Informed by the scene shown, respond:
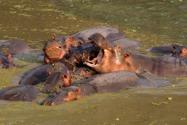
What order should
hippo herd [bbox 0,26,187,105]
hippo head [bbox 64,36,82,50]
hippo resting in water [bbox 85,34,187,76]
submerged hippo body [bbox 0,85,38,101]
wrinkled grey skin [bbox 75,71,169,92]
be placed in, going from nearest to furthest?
submerged hippo body [bbox 0,85,38,101] < hippo herd [bbox 0,26,187,105] < wrinkled grey skin [bbox 75,71,169,92] < hippo resting in water [bbox 85,34,187,76] < hippo head [bbox 64,36,82,50]

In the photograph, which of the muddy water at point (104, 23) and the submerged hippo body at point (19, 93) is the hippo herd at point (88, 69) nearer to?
the submerged hippo body at point (19, 93)

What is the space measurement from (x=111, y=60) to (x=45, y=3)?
6.96m

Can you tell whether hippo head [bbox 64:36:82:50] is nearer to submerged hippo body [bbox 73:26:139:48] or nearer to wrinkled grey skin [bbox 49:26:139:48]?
wrinkled grey skin [bbox 49:26:139:48]

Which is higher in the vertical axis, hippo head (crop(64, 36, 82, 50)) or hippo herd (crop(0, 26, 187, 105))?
hippo head (crop(64, 36, 82, 50))

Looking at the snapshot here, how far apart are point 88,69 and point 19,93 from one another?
1.31 m

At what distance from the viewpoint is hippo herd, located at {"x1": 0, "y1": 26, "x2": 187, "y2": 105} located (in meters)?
7.28

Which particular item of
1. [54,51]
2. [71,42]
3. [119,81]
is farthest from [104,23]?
[119,81]

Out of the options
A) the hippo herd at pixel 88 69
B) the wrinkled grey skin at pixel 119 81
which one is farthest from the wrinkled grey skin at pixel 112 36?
the wrinkled grey skin at pixel 119 81

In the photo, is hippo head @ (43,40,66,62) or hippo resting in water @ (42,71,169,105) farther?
hippo head @ (43,40,66,62)

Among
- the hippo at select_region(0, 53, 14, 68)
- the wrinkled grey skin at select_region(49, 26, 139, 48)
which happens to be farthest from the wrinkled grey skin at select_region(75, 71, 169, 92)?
the wrinkled grey skin at select_region(49, 26, 139, 48)

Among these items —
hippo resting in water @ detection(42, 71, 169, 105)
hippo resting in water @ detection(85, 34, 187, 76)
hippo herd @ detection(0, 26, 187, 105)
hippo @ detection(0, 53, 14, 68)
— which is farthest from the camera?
hippo @ detection(0, 53, 14, 68)

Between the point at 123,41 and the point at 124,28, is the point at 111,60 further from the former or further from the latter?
the point at 124,28

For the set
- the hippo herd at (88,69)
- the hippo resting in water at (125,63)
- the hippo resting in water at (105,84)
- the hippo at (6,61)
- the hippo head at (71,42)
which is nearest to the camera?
the hippo resting in water at (105,84)

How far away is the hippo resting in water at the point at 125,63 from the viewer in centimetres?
809
